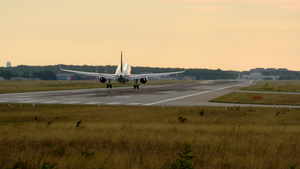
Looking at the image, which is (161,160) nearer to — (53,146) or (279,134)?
(53,146)

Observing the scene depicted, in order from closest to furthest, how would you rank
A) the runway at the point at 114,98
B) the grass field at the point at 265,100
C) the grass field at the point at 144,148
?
the grass field at the point at 144,148, the runway at the point at 114,98, the grass field at the point at 265,100

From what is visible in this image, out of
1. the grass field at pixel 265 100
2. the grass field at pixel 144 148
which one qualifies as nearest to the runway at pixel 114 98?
the grass field at pixel 265 100

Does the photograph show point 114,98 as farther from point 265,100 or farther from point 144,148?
point 144,148

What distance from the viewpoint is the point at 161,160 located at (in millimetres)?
12969

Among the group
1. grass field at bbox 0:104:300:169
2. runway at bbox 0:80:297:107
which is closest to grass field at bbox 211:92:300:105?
runway at bbox 0:80:297:107

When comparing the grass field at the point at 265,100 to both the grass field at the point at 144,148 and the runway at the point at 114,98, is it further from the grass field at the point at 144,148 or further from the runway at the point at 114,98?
the grass field at the point at 144,148

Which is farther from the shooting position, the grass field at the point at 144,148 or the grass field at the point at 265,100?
the grass field at the point at 265,100

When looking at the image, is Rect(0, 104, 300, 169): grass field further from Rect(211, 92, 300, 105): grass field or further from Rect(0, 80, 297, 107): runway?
Rect(211, 92, 300, 105): grass field

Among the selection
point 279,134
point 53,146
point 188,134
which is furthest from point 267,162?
point 53,146

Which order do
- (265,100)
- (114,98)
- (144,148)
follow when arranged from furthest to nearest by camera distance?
(114,98)
(265,100)
(144,148)

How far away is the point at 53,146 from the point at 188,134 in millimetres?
7579

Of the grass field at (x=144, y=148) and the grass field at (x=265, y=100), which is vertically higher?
the grass field at (x=144, y=148)

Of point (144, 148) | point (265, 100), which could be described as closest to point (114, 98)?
point (265, 100)

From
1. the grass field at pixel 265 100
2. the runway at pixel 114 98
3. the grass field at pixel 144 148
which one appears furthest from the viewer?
the grass field at pixel 265 100
